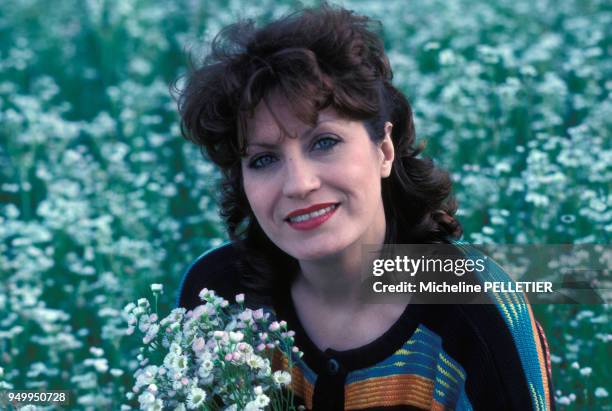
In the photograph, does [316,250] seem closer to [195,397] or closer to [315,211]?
[315,211]

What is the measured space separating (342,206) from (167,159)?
3434mm

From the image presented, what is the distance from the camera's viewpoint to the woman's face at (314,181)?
2.47 metres

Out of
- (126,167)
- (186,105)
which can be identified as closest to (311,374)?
(186,105)

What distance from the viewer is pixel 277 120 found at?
2.49m

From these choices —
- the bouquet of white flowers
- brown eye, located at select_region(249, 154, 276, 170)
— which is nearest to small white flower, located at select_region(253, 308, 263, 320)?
the bouquet of white flowers

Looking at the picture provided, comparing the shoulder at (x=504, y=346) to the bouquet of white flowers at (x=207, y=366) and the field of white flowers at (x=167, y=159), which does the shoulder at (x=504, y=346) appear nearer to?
the bouquet of white flowers at (x=207, y=366)

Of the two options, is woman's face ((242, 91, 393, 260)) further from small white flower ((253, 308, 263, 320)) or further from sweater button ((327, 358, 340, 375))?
sweater button ((327, 358, 340, 375))

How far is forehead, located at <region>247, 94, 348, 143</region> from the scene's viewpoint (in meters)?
2.49

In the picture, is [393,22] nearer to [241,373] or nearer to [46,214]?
[46,214]

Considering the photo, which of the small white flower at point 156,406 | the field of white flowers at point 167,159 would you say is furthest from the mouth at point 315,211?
the field of white flowers at point 167,159

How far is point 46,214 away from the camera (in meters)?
4.67

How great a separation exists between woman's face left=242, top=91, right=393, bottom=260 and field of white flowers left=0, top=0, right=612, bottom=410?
0.82m

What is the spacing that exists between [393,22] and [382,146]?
5.12 metres

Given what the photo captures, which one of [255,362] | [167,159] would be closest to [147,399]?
[255,362]
